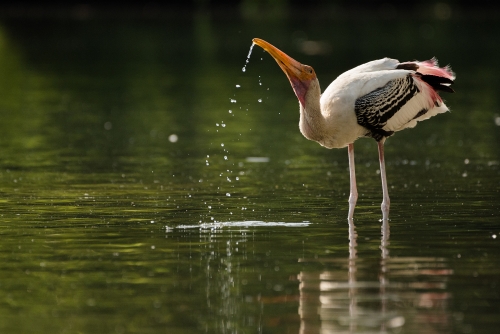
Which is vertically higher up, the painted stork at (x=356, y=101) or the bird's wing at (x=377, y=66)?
the bird's wing at (x=377, y=66)

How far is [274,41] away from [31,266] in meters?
40.2

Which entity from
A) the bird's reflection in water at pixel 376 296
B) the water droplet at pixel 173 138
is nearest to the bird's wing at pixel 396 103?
the bird's reflection in water at pixel 376 296

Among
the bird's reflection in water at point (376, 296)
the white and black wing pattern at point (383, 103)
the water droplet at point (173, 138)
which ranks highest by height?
the water droplet at point (173, 138)

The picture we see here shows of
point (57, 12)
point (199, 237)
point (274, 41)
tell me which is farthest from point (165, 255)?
point (57, 12)

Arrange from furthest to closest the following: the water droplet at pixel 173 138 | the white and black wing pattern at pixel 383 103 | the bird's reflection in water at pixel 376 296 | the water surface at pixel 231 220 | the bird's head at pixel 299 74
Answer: the water droplet at pixel 173 138 → the white and black wing pattern at pixel 383 103 → the bird's head at pixel 299 74 → the water surface at pixel 231 220 → the bird's reflection in water at pixel 376 296

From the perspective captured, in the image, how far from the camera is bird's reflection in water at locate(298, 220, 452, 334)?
8703mm

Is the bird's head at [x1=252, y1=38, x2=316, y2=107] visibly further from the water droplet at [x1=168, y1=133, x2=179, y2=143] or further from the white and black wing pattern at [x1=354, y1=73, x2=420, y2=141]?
the water droplet at [x1=168, y1=133, x2=179, y2=143]

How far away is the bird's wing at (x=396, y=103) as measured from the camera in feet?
44.2

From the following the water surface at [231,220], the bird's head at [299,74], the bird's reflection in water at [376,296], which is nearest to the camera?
the bird's reflection in water at [376,296]

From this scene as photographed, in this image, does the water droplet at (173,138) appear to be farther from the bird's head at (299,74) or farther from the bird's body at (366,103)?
the bird's head at (299,74)

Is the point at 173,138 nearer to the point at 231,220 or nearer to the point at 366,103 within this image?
the point at 231,220

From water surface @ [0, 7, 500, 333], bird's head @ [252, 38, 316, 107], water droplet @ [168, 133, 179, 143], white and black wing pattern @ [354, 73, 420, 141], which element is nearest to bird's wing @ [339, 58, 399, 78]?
white and black wing pattern @ [354, 73, 420, 141]

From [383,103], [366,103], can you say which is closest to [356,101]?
[366,103]

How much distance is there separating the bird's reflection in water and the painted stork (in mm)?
2306
